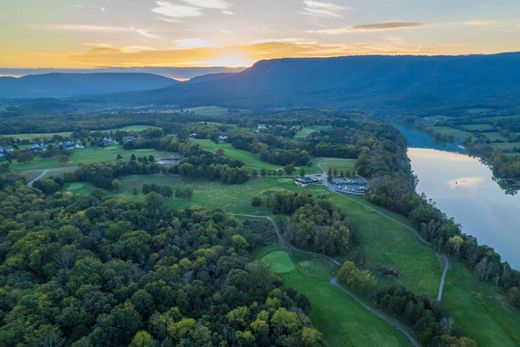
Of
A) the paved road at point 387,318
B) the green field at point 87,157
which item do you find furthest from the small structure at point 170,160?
the paved road at point 387,318

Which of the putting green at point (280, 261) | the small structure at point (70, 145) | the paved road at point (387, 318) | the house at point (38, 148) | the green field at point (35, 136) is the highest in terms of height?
the green field at point (35, 136)

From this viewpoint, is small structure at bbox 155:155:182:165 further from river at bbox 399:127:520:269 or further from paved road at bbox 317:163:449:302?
river at bbox 399:127:520:269

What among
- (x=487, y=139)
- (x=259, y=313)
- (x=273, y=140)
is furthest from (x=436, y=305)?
(x=487, y=139)

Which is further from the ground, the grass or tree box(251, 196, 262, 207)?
tree box(251, 196, 262, 207)

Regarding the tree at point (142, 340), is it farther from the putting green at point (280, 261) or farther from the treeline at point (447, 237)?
the treeline at point (447, 237)

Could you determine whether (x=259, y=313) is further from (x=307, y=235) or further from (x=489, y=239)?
(x=489, y=239)

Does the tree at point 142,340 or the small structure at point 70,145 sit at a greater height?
the tree at point 142,340

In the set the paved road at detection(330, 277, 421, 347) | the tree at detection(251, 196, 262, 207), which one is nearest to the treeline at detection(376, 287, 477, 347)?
the paved road at detection(330, 277, 421, 347)
